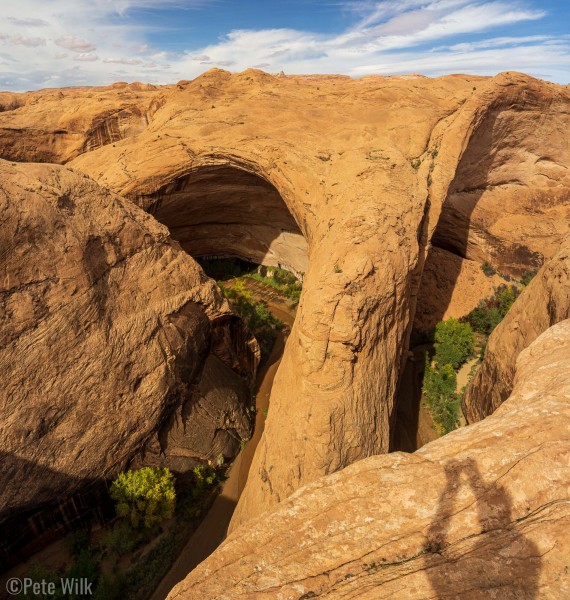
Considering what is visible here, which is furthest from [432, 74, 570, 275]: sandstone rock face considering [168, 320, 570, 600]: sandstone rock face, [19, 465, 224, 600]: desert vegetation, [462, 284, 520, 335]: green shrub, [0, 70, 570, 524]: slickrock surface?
[19, 465, 224, 600]: desert vegetation

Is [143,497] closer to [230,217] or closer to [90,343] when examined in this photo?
[90,343]

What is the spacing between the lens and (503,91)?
13.3m

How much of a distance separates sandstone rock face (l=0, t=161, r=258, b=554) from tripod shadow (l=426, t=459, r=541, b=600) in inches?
302

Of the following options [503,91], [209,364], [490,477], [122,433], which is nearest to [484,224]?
[503,91]

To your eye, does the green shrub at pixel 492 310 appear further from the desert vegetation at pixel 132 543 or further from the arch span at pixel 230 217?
the desert vegetation at pixel 132 543

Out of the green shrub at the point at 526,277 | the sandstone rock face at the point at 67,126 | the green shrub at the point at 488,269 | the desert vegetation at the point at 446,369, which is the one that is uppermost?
the sandstone rock face at the point at 67,126

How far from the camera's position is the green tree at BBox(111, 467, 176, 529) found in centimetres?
887

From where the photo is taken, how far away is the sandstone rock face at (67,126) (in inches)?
682

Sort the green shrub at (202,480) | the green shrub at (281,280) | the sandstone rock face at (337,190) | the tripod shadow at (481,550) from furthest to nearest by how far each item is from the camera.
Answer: the green shrub at (281,280) < the green shrub at (202,480) < the sandstone rock face at (337,190) < the tripod shadow at (481,550)

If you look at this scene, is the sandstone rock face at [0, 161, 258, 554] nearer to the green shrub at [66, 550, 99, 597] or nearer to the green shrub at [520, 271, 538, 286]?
the green shrub at [66, 550, 99, 597]

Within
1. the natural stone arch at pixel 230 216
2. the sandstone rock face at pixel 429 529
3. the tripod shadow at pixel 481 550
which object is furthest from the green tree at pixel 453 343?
the tripod shadow at pixel 481 550

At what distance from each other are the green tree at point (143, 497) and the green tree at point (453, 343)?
422 inches

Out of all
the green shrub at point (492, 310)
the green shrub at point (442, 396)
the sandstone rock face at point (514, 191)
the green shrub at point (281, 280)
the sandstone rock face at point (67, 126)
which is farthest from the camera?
the green shrub at point (281, 280)

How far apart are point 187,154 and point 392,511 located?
13839 millimetres
